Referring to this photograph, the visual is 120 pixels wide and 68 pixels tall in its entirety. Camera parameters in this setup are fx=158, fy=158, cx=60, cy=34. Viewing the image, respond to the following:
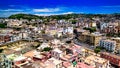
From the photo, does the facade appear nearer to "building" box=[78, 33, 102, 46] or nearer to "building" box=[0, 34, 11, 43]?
"building" box=[78, 33, 102, 46]

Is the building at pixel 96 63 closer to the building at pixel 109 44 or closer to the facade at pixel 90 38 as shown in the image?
the building at pixel 109 44

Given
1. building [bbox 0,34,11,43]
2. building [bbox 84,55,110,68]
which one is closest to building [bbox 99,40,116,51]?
building [bbox 84,55,110,68]

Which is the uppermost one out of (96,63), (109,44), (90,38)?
(90,38)

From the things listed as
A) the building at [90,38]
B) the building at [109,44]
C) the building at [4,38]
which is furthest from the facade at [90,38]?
the building at [4,38]

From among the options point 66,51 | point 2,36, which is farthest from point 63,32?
point 66,51

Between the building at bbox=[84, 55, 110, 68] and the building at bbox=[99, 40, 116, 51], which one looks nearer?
the building at bbox=[84, 55, 110, 68]

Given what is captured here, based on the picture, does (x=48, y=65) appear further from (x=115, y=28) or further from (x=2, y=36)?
(x=115, y=28)

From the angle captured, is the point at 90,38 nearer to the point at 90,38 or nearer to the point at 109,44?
the point at 90,38

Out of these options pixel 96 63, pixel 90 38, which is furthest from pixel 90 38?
pixel 96 63
